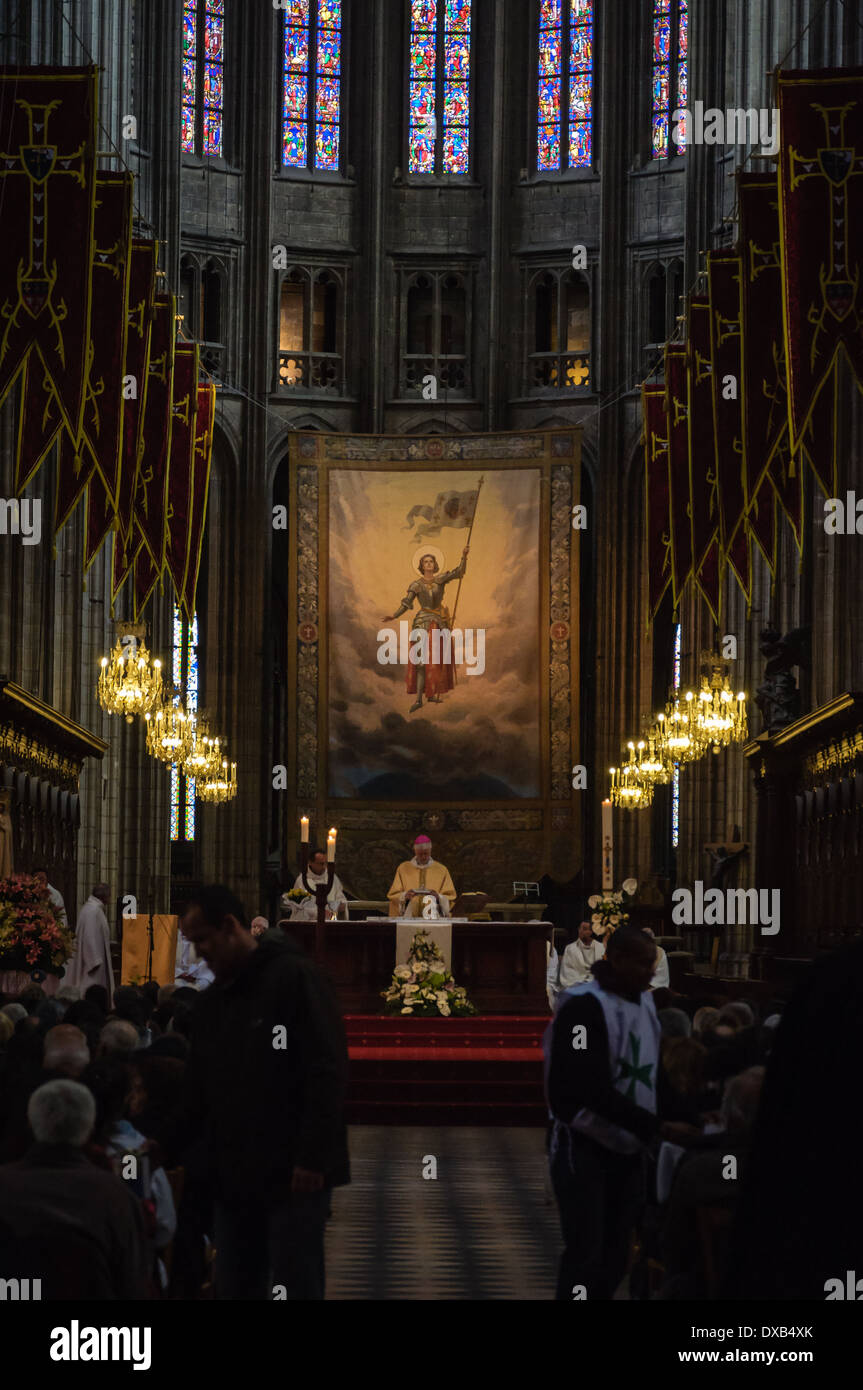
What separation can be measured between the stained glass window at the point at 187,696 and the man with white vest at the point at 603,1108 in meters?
29.1

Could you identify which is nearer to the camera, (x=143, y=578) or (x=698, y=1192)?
(x=698, y=1192)

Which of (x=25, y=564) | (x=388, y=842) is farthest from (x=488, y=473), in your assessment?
(x=25, y=564)

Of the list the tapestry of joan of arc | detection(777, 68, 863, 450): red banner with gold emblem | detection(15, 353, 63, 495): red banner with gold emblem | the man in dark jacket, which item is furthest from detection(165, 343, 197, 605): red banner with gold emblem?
the man in dark jacket

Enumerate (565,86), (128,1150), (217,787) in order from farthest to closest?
1. (565,86)
2. (217,787)
3. (128,1150)

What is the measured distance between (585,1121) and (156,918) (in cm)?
1089

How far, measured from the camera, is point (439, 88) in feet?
126

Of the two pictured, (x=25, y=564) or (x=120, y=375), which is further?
(x=25, y=564)

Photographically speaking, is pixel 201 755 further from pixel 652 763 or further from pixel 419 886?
pixel 419 886

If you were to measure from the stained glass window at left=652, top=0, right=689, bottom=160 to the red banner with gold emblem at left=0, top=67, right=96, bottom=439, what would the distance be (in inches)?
907

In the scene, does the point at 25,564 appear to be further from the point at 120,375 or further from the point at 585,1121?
the point at 585,1121

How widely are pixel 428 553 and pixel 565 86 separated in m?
9.28

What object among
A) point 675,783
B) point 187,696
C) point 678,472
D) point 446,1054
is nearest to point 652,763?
point 678,472

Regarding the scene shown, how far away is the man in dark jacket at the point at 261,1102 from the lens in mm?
6254

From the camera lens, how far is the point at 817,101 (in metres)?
14.5
